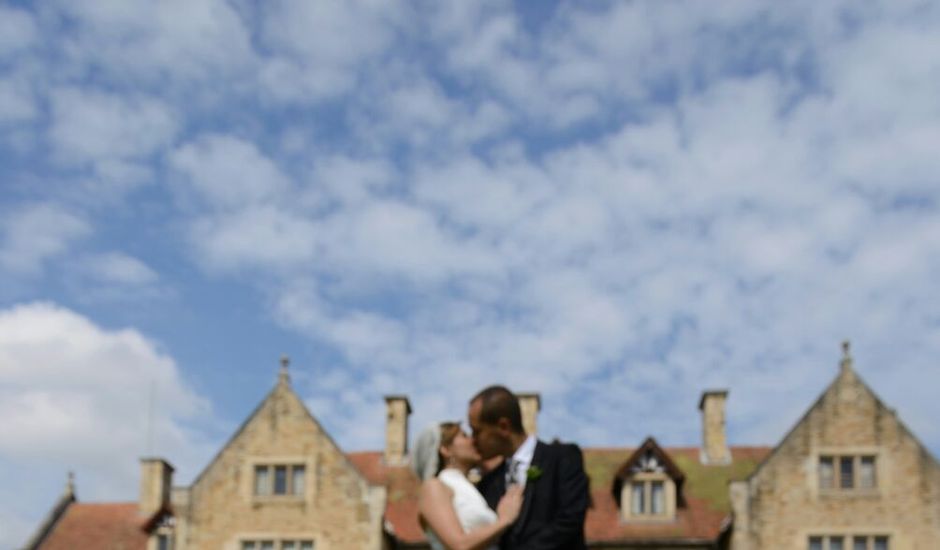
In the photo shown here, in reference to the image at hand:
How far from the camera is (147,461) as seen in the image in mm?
31562

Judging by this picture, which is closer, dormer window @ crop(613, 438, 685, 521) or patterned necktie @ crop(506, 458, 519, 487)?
patterned necktie @ crop(506, 458, 519, 487)

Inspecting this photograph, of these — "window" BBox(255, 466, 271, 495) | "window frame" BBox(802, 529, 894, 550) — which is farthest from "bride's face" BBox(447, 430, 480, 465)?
"window" BBox(255, 466, 271, 495)

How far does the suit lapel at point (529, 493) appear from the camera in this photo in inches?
228

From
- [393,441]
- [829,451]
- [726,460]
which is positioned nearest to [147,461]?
[393,441]

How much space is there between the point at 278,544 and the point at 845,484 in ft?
43.5

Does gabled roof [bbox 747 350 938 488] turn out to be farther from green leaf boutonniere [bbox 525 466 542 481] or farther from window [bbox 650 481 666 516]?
green leaf boutonniere [bbox 525 466 542 481]

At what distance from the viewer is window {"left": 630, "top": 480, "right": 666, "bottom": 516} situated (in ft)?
94.7

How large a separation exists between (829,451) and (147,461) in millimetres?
17358

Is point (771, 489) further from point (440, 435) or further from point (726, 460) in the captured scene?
point (440, 435)

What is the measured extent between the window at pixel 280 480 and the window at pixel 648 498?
316 inches

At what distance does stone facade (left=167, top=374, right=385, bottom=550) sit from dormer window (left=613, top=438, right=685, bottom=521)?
19.5 ft

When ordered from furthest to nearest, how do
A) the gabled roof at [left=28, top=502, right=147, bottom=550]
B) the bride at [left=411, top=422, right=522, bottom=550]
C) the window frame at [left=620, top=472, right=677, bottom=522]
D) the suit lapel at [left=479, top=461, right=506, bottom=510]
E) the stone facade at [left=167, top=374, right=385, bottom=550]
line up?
the gabled roof at [left=28, top=502, right=147, bottom=550] < the window frame at [left=620, top=472, right=677, bottom=522] < the stone facade at [left=167, top=374, right=385, bottom=550] < the suit lapel at [left=479, top=461, right=506, bottom=510] < the bride at [left=411, top=422, right=522, bottom=550]

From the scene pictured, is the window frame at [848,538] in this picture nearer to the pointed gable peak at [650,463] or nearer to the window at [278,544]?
the pointed gable peak at [650,463]

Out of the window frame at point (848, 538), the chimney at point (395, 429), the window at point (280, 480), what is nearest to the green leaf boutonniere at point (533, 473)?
the window frame at point (848, 538)
